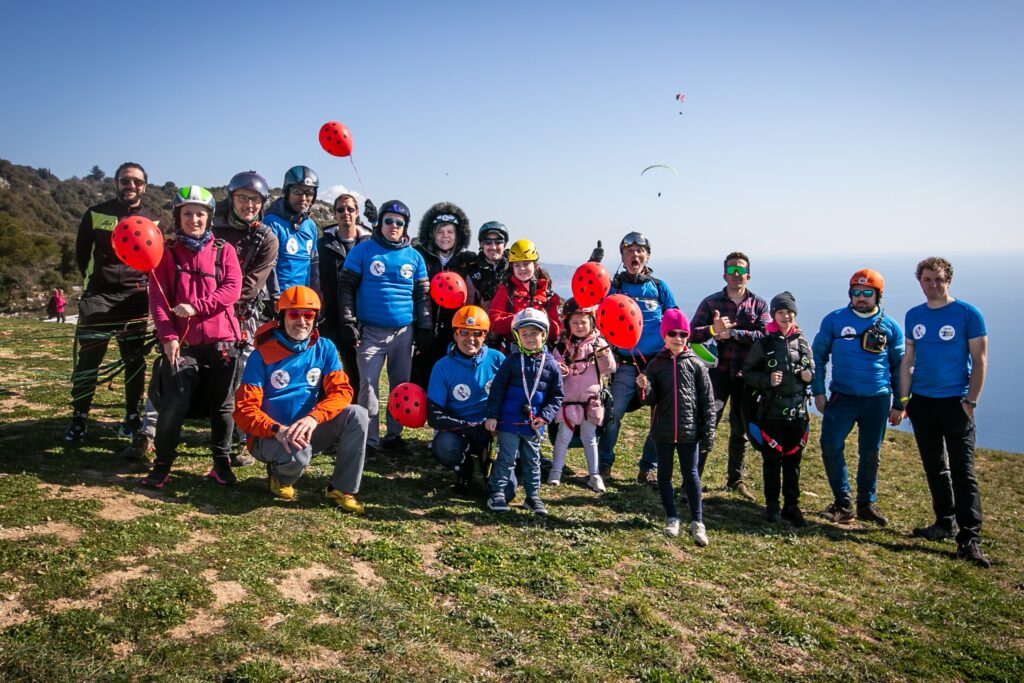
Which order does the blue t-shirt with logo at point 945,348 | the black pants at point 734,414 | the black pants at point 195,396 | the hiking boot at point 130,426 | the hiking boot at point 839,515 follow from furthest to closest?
the black pants at point 734,414
the hiking boot at point 839,515
the hiking boot at point 130,426
the blue t-shirt with logo at point 945,348
the black pants at point 195,396

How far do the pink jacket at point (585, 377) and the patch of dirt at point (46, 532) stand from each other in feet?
18.2

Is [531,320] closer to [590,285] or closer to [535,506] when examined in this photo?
[590,285]

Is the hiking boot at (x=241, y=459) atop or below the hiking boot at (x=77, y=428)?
below

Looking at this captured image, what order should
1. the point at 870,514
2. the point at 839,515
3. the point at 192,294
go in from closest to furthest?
the point at 192,294
the point at 839,515
the point at 870,514

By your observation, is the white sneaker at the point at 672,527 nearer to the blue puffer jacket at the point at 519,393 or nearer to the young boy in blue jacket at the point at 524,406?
the young boy in blue jacket at the point at 524,406

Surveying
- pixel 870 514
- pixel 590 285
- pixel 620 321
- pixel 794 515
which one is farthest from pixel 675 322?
pixel 870 514

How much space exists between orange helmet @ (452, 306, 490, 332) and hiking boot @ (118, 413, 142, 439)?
4517 mm

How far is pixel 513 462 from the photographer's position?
7.36 m

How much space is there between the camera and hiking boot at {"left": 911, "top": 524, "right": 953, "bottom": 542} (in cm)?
818

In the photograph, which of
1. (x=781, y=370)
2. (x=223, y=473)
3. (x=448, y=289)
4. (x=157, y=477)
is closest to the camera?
(x=157, y=477)

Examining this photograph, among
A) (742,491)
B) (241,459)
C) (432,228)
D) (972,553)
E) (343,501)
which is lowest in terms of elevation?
(972,553)

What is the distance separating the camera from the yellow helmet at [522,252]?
8.60 m

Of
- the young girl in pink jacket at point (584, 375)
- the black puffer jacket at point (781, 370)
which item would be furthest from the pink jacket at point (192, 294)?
the black puffer jacket at point (781, 370)

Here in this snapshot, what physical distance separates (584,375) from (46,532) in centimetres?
609
